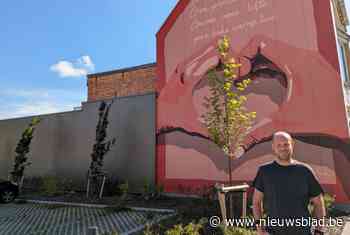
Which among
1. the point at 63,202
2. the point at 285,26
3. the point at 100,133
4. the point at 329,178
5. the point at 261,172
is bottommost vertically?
the point at 63,202

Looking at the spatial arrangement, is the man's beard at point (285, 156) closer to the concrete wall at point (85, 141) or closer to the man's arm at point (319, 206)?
the man's arm at point (319, 206)

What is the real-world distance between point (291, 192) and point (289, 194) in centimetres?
3

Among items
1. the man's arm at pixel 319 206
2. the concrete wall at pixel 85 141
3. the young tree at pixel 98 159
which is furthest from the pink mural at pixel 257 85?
the man's arm at pixel 319 206

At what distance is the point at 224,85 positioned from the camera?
6387 millimetres

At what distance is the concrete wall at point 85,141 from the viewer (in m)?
11.4

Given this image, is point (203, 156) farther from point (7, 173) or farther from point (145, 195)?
point (7, 173)

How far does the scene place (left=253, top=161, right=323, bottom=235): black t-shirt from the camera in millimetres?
2834

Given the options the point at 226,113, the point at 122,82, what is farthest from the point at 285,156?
the point at 122,82

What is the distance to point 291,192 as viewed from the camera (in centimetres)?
284

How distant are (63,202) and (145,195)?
3.12m

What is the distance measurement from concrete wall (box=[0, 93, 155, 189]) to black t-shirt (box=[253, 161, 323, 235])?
27.7 feet

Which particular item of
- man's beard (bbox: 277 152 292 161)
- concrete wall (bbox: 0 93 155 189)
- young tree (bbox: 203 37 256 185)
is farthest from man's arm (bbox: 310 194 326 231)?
concrete wall (bbox: 0 93 155 189)

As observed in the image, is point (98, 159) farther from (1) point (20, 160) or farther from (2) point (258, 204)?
(2) point (258, 204)

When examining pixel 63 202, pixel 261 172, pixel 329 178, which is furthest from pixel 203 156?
pixel 261 172
